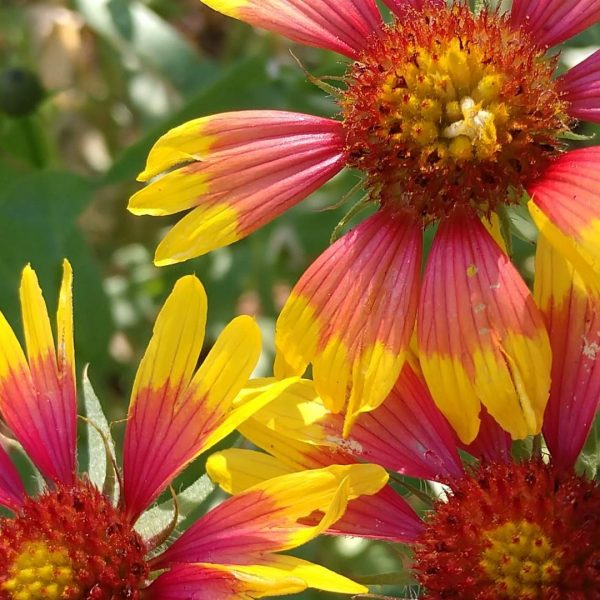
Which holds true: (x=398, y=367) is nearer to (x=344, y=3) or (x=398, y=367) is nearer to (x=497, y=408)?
(x=497, y=408)

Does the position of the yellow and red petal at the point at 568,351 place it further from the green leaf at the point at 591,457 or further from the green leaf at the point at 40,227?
the green leaf at the point at 40,227

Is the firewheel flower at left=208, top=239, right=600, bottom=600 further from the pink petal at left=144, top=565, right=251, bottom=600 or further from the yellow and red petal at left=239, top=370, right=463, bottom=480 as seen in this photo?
the pink petal at left=144, top=565, right=251, bottom=600

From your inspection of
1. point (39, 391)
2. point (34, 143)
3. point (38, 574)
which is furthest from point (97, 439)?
point (34, 143)

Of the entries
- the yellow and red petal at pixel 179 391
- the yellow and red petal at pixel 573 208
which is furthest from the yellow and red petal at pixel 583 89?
the yellow and red petal at pixel 179 391

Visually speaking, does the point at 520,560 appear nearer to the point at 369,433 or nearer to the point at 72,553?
the point at 369,433

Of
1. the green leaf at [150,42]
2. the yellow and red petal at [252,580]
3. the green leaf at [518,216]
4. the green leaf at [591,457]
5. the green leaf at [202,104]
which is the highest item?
the green leaf at [150,42]

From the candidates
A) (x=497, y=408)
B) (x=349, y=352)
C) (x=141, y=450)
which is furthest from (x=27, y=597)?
(x=497, y=408)

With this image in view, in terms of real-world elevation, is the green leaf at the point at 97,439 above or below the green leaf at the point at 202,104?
below
